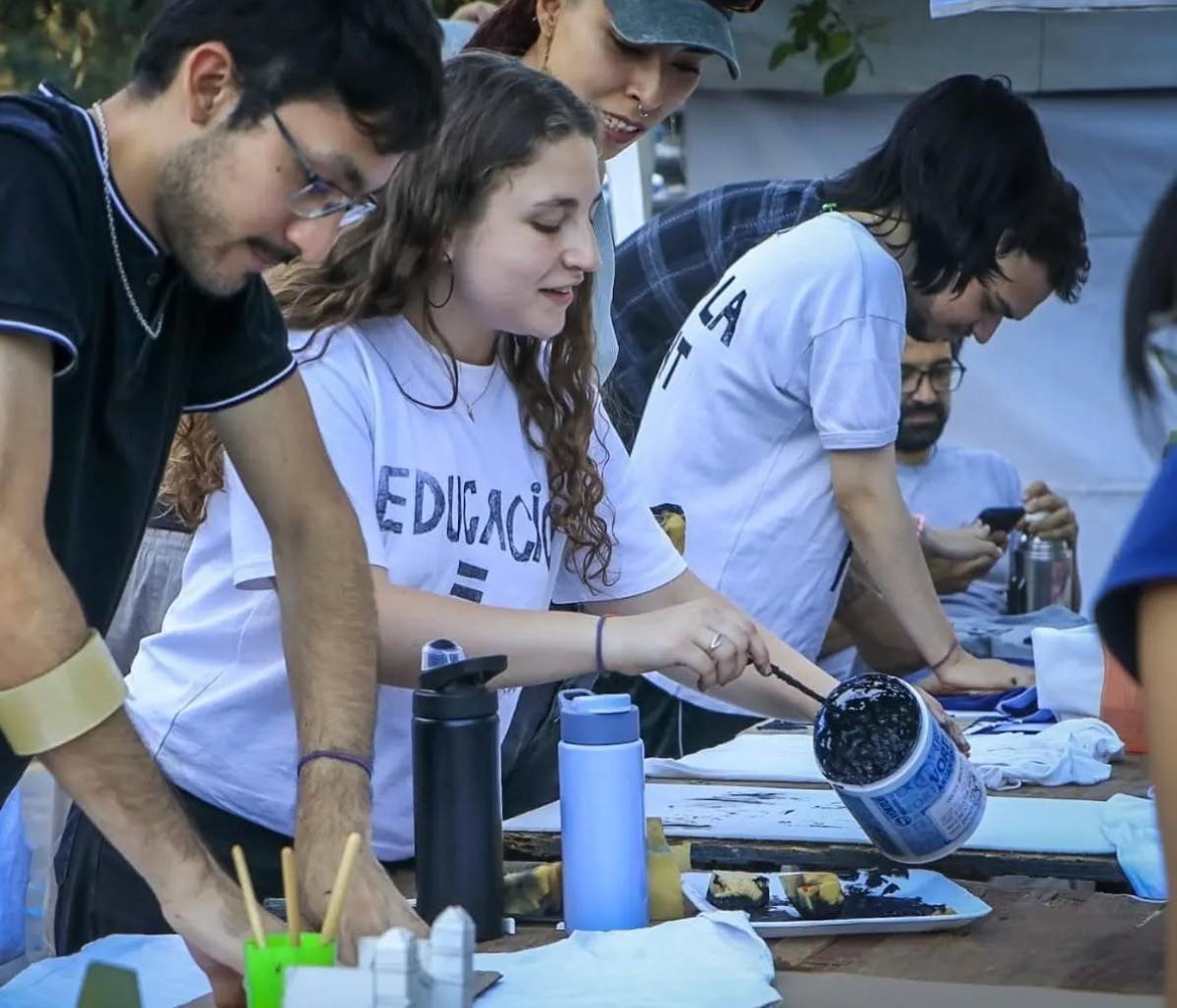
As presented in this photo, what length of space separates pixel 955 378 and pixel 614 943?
362cm

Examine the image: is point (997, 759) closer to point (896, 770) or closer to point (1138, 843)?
point (1138, 843)

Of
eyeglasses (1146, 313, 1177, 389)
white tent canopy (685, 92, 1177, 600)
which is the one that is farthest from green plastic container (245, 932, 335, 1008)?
white tent canopy (685, 92, 1177, 600)

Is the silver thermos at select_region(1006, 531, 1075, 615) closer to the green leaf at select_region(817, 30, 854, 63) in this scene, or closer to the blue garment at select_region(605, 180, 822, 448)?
the blue garment at select_region(605, 180, 822, 448)

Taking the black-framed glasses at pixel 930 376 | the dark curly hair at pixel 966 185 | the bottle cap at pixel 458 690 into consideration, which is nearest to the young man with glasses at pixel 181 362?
the bottle cap at pixel 458 690

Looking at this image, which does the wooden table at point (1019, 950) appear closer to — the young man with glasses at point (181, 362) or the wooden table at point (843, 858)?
the wooden table at point (843, 858)

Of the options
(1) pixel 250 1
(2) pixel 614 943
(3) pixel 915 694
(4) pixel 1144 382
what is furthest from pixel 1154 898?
(1) pixel 250 1

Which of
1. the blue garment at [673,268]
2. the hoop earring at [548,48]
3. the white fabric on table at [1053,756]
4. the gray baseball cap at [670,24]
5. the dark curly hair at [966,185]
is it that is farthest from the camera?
the blue garment at [673,268]

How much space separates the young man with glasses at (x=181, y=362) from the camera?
1573 millimetres

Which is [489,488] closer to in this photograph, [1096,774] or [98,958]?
[98,958]

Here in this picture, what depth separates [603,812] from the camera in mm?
1834

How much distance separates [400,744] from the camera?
2215 millimetres

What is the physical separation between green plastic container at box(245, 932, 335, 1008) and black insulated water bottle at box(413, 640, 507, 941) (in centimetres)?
47

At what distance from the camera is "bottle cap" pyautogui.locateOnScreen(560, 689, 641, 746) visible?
6.04ft

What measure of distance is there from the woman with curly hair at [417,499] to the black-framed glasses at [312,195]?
468mm
